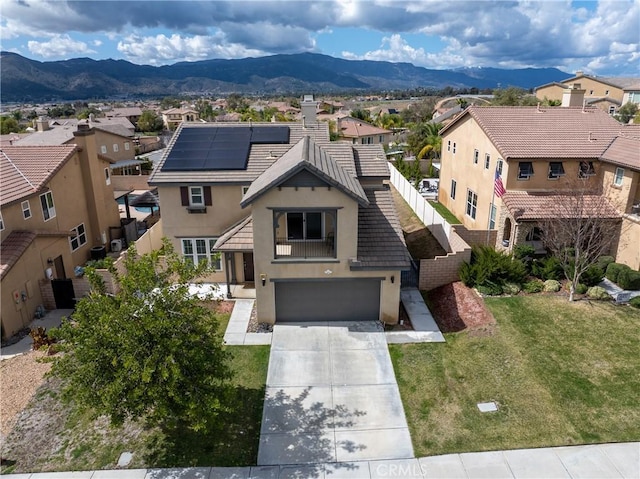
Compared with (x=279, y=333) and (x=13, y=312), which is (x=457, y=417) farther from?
(x=13, y=312)

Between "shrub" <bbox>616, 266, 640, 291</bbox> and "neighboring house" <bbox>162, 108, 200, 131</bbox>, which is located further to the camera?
"neighboring house" <bbox>162, 108, 200, 131</bbox>

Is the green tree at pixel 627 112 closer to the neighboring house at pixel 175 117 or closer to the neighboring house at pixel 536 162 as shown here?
the neighboring house at pixel 536 162

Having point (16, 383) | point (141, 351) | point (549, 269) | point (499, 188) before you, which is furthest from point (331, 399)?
point (499, 188)

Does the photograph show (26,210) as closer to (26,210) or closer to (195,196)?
(26,210)

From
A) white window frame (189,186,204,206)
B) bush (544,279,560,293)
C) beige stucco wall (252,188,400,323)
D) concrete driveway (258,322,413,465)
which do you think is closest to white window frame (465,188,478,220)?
bush (544,279,560,293)

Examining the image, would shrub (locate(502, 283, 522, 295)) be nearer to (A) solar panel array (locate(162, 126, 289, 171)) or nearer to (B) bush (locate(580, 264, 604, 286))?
(B) bush (locate(580, 264, 604, 286))
